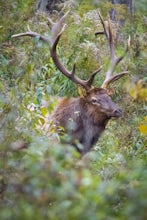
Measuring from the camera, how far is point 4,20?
11.0m

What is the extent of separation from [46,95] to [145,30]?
21.6 ft

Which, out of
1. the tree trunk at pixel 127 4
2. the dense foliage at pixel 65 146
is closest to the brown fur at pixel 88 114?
the dense foliage at pixel 65 146

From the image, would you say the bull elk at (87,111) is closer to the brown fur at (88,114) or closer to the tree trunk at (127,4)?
the brown fur at (88,114)

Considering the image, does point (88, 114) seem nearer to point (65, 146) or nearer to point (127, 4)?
point (65, 146)

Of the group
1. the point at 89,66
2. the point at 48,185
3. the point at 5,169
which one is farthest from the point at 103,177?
the point at 89,66

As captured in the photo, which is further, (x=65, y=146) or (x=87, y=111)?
(x=87, y=111)

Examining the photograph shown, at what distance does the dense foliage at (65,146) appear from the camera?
3.55 meters

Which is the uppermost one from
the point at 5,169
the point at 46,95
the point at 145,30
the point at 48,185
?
the point at 48,185

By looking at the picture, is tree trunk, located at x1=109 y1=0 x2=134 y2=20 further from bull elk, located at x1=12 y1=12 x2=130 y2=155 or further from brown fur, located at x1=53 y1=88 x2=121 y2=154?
brown fur, located at x1=53 y1=88 x2=121 y2=154

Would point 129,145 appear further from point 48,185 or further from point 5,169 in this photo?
point 48,185

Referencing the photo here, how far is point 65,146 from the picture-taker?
409cm

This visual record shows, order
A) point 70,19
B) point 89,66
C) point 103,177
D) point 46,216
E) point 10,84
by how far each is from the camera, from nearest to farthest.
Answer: point 46,216
point 103,177
point 10,84
point 89,66
point 70,19

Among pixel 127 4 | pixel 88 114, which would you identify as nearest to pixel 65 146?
pixel 88 114

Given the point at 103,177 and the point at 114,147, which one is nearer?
the point at 103,177
